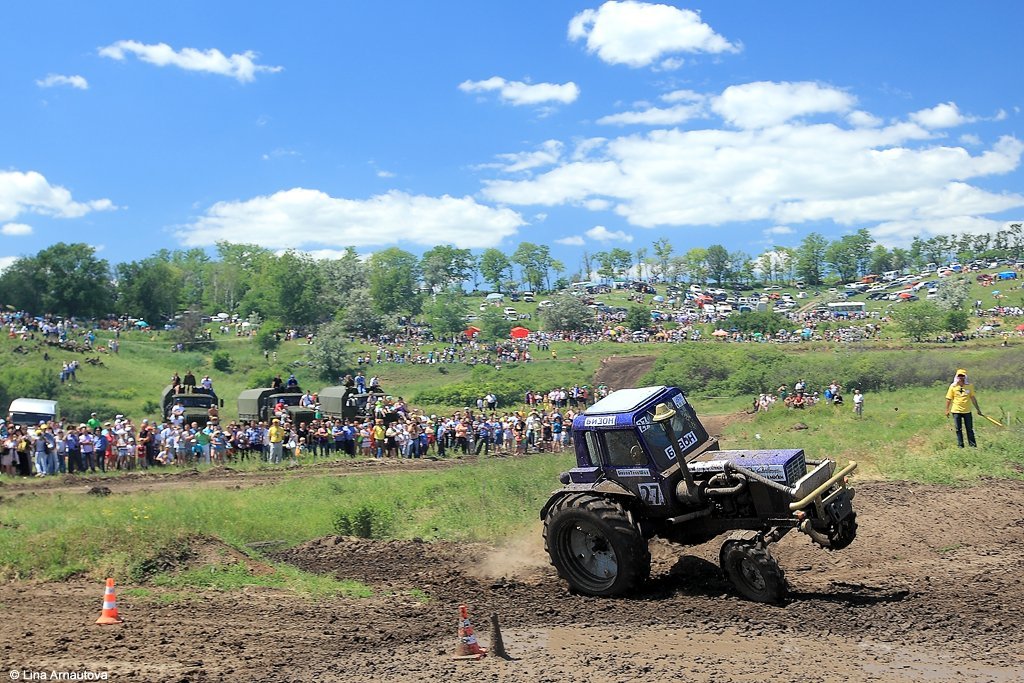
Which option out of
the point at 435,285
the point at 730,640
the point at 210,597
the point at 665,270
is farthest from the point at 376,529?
the point at 665,270

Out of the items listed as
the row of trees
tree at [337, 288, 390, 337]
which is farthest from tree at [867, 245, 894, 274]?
tree at [337, 288, 390, 337]

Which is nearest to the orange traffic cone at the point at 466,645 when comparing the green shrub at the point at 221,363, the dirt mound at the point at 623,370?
the dirt mound at the point at 623,370

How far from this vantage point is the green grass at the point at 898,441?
1844 cm

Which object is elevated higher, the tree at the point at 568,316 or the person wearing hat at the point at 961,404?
the tree at the point at 568,316

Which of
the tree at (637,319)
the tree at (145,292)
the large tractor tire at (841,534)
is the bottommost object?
the large tractor tire at (841,534)

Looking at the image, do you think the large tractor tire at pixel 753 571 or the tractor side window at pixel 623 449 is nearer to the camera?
the large tractor tire at pixel 753 571

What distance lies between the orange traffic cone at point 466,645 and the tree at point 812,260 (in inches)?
5780

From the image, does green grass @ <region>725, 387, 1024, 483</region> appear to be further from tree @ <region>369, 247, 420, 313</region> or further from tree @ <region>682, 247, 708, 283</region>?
tree @ <region>682, 247, 708, 283</region>

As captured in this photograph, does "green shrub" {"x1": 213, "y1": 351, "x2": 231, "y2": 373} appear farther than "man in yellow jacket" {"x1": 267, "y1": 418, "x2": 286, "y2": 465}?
Yes

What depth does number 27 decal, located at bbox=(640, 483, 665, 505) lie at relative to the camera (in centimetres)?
1145

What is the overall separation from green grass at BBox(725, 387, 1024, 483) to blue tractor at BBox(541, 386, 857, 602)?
8.52 m

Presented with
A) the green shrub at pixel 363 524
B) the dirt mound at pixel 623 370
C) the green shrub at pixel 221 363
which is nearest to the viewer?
the green shrub at pixel 363 524

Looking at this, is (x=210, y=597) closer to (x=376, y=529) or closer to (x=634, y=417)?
(x=376, y=529)

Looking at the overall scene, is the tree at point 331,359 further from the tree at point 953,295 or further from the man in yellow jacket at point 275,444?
the tree at point 953,295
